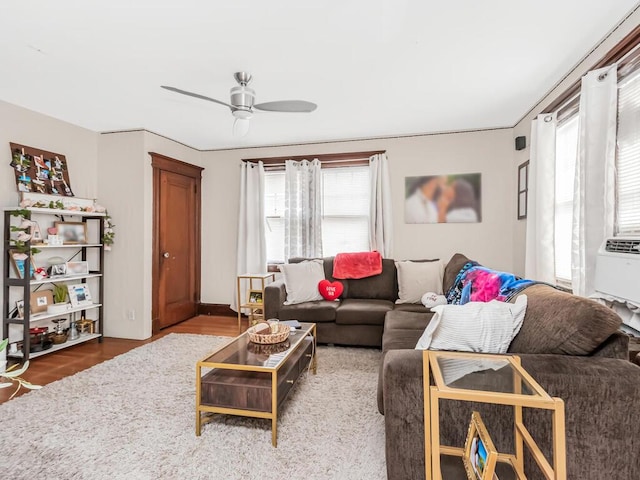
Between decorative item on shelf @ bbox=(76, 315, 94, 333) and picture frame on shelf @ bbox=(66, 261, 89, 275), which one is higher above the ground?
picture frame on shelf @ bbox=(66, 261, 89, 275)

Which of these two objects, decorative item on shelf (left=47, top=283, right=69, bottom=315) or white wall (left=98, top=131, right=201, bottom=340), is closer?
decorative item on shelf (left=47, top=283, right=69, bottom=315)

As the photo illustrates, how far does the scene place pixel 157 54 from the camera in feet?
7.89

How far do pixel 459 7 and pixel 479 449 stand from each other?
2.16 meters

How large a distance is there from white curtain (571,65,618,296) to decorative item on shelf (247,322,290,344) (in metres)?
2.05

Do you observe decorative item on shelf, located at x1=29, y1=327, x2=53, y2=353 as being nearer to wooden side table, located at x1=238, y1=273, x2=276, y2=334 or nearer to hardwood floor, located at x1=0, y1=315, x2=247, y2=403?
hardwood floor, located at x1=0, y1=315, x2=247, y2=403

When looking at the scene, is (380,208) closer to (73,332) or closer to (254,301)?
(254,301)

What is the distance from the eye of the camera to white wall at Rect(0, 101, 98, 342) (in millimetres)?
3221

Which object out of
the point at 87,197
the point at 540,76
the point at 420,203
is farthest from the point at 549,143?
the point at 87,197

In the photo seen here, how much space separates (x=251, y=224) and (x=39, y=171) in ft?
7.72

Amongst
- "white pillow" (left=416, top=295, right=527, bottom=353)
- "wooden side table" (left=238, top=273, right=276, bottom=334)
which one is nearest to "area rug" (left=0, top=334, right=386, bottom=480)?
"white pillow" (left=416, top=295, right=527, bottom=353)

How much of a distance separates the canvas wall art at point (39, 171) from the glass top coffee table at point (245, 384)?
2735 millimetres

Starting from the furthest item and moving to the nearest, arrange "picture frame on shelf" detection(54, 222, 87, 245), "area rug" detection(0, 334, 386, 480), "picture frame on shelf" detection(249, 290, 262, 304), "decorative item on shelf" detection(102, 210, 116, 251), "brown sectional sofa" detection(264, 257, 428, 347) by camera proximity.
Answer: "picture frame on shelf" detection(249, 290, 262, 304) → "decorative item on shelf" detection(102, 210, 116, 251) → "picture frame on shelf" detection(54, 222, 87, 245) → "brown sectional sofa" detection(264, 257, 428, 347) → "area rug" detection(0, 334, 386, 480)

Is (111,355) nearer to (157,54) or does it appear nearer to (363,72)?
(157,54)

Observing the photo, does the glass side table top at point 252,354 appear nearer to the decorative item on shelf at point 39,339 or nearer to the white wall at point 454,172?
the decorative item on shelf at point 39,339
